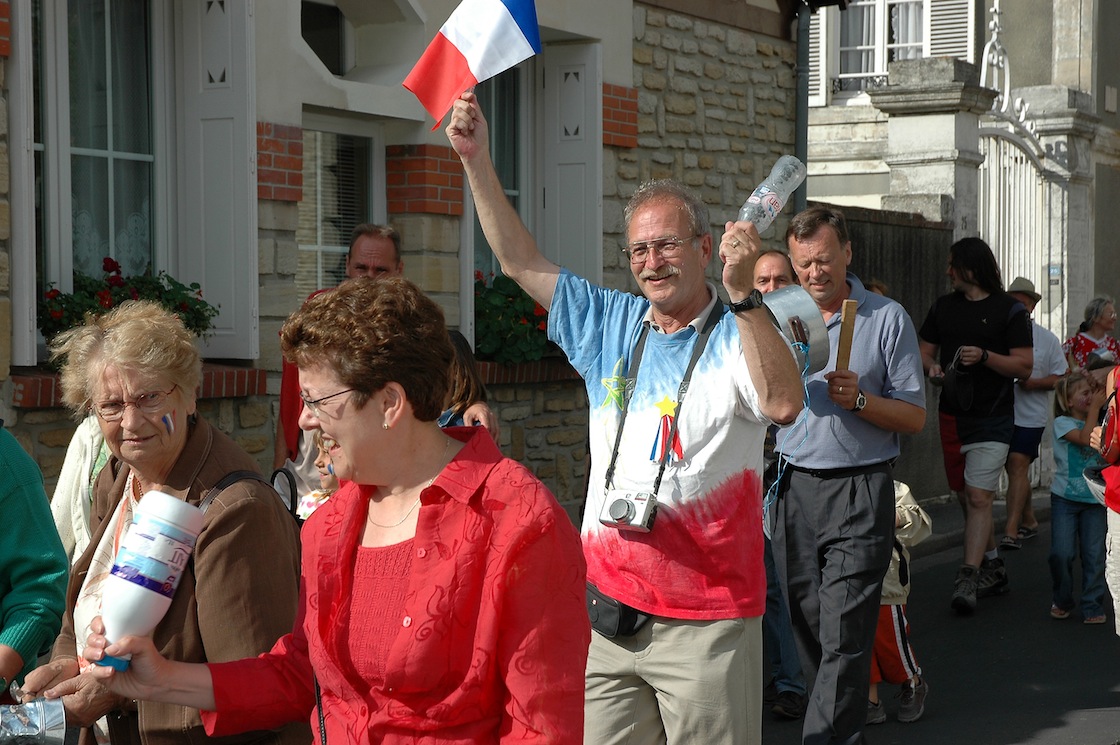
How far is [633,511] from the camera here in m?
3.86

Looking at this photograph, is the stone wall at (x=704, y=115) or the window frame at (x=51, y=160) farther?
the stone wall at (x=704, y=115)

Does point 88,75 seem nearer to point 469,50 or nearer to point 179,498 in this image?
point 469,50

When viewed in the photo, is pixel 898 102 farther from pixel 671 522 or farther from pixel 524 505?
pixel 524 505

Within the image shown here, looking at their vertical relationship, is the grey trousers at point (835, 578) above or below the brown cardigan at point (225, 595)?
below

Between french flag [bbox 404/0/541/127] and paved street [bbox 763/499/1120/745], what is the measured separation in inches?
129

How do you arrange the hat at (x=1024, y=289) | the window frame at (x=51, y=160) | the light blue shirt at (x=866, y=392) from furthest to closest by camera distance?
the hat at (x=1024, y=289)
the window frame at (x=51, y=160)
the light blue shirt at (x=866, y=392)

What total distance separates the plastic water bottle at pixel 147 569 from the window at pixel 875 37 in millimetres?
16887

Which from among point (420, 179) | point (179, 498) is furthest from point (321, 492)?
point (420, 179)

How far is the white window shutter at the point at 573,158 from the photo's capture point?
9898 mm

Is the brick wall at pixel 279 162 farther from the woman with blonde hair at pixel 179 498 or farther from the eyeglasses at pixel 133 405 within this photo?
the eyeglasses at pixel 133 405

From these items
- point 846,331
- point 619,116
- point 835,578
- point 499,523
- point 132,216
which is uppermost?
point 619,116

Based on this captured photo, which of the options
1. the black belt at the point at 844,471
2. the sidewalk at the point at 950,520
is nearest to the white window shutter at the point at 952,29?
the sidewalk at the point at 950,520

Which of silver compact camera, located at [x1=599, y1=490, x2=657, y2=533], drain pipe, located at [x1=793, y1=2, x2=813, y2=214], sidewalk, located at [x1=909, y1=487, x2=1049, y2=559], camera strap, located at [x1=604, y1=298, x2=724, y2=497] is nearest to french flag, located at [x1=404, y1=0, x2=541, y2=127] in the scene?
camera strap, located at [x1=604, y1=298, x2=724, y2=497]

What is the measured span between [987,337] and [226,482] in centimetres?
679
